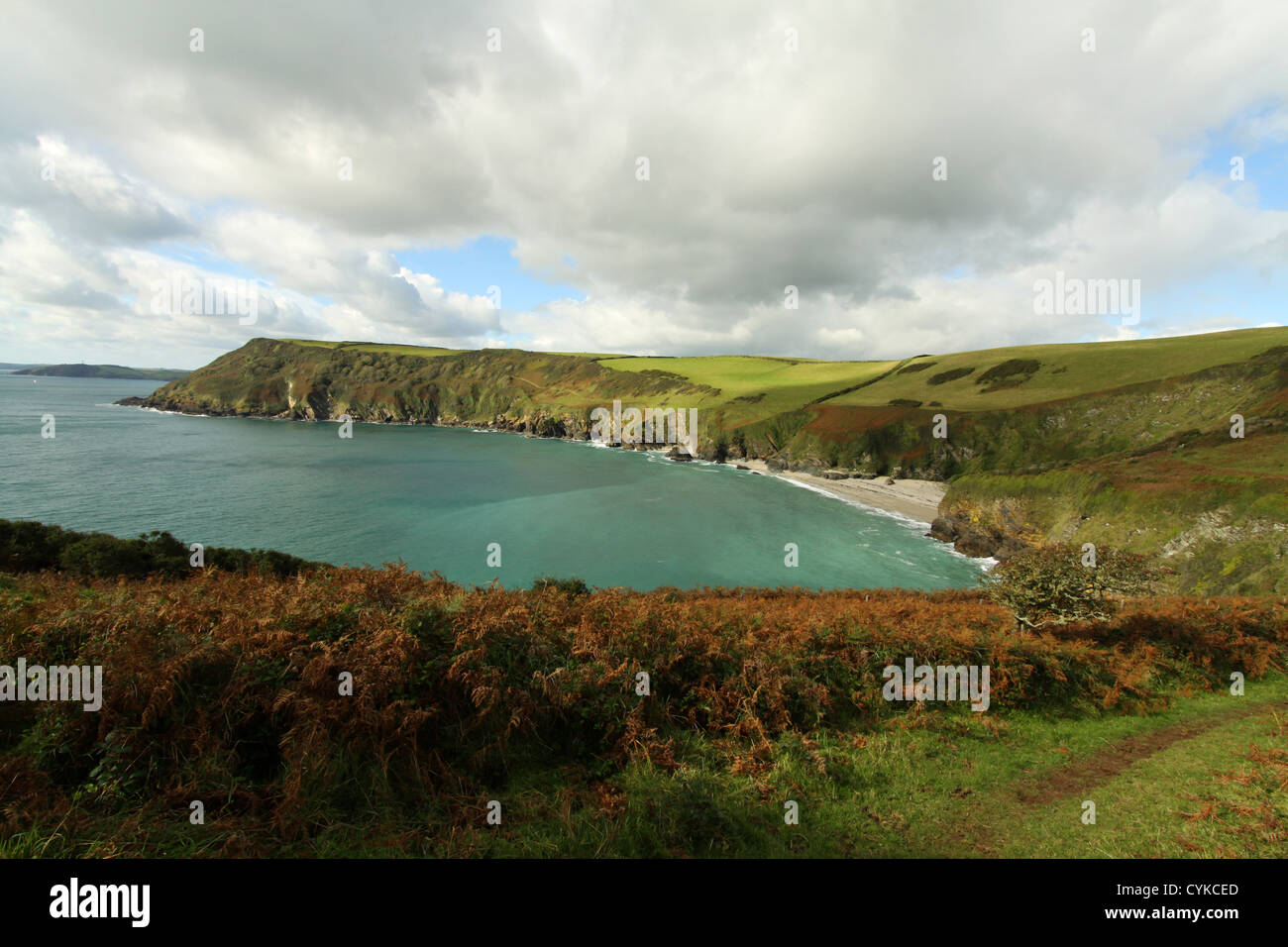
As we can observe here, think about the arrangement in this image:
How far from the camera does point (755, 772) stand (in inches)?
274

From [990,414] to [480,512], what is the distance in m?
73.0

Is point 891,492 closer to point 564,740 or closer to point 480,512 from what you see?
point 480,512

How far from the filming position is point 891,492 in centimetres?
6450

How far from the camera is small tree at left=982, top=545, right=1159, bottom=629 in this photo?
12.5 meters

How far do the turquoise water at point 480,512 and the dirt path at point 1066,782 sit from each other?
82.4 feet

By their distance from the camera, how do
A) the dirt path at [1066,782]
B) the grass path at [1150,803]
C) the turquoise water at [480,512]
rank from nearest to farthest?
1. the grass path at [1150,803]
2. the dirt path at [1066,782]
3. the turquoise water at [480,512]

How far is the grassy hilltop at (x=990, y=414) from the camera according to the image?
30.4 m

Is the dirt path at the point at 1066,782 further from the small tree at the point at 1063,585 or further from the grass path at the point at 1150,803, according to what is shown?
the small tree at the point at 1063,585

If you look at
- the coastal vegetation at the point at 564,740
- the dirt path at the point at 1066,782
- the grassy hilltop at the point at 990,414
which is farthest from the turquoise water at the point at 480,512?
the dirt path at the point at 1066,782

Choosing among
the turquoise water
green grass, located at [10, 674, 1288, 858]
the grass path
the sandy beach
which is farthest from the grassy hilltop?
green grass, located at [10, 674, 1288, 858]
